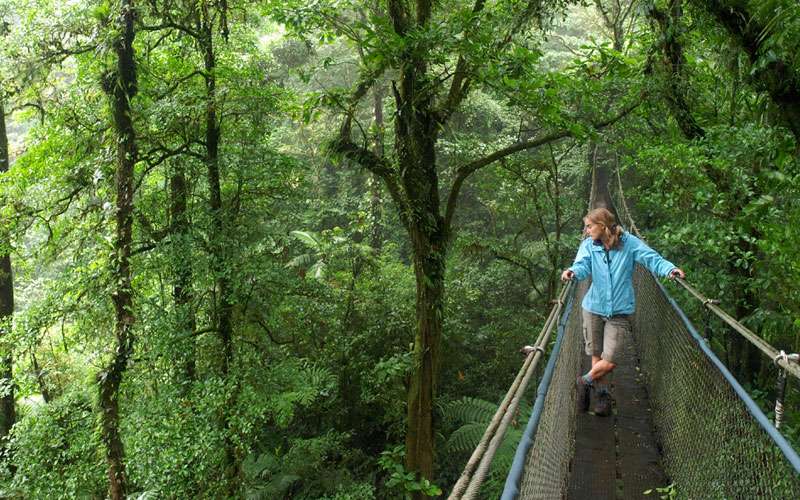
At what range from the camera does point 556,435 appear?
7.47 feet

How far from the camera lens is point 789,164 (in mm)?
2941

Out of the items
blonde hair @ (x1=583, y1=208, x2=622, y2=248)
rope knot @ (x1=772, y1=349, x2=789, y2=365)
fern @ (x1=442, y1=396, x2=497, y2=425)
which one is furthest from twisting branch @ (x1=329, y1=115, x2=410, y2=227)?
rope knot @ (x1=772, y1=349, x2=789, y2=365)

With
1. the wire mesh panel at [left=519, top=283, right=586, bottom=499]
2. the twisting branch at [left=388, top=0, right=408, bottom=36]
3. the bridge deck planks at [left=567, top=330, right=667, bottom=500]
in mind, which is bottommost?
the bridge deck planks at [left=567, top=330, right=667, bottom=500]

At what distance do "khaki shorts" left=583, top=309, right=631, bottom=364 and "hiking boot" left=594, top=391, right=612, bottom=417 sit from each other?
242 millimetres

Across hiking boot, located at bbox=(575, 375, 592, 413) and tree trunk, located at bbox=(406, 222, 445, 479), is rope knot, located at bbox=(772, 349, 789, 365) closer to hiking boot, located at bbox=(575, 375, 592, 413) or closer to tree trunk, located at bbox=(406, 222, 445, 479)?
hiking boot, located at bbox=(575, 375, 592, 413)

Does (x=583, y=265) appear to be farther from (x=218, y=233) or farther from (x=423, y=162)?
(x=218, y=233)

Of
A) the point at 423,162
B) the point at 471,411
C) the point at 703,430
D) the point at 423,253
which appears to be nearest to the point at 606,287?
the point at 703,430

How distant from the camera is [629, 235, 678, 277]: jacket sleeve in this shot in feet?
10.4

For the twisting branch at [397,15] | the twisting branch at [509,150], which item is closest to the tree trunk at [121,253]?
the twisting branch at [397,15]

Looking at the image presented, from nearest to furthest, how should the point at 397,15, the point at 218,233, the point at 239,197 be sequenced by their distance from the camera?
the point at 397,15 → the point at 218,233 → the point at 239,197

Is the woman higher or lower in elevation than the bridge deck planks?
higher

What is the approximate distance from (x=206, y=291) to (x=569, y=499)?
428cm

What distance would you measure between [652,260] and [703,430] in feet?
3.88

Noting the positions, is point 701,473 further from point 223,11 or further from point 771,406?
point 223,11
